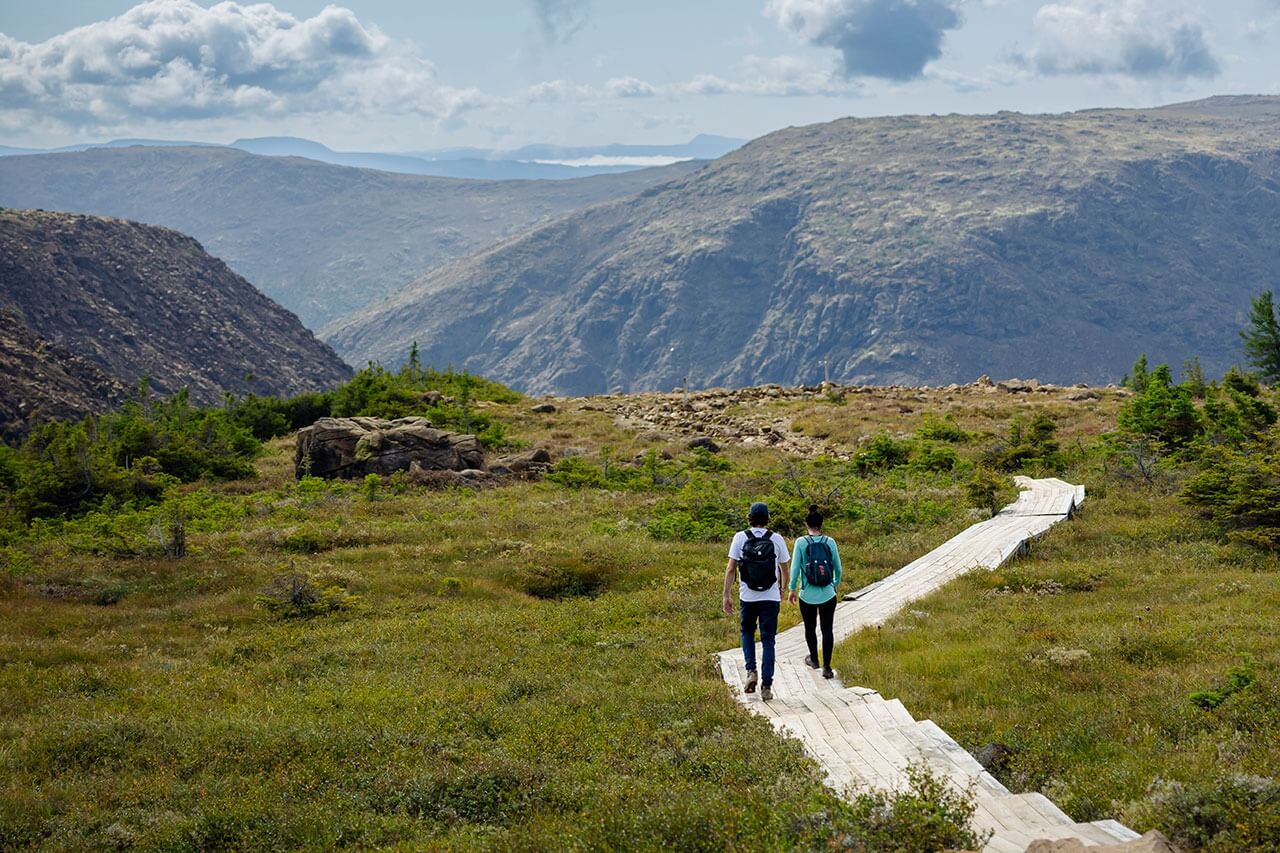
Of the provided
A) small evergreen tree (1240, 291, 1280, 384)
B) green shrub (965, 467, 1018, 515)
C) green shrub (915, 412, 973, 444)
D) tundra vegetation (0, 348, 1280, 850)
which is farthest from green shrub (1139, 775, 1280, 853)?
small evergreen tree (1240, 291, 1280, 384)

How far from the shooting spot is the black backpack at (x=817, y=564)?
1409 centimetres

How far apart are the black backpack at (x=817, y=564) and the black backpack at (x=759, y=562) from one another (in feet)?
2.51

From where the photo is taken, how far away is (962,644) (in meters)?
15.2

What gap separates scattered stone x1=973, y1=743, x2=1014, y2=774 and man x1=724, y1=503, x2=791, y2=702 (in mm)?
3111

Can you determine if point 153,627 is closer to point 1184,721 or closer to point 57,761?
point 57,761

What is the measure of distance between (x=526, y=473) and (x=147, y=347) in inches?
4726

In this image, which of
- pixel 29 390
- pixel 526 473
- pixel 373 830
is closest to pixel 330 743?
pixel 373 830

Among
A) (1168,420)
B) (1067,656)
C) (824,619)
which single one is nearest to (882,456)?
(1168,420)

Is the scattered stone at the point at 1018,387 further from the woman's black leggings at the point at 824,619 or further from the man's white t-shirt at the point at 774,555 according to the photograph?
the man's white t-shirt at the point at 774,555

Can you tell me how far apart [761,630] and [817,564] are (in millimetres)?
1371

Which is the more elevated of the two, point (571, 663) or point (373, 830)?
point (373, 830)

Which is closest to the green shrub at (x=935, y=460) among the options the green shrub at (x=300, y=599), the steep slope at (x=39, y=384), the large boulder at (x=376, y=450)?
the large boulder at (x=376, y=450)

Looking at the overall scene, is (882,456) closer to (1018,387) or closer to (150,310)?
(1018,387)

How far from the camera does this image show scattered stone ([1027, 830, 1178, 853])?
7336 mm
